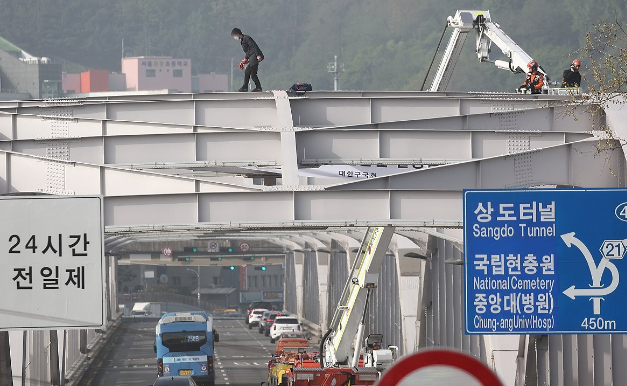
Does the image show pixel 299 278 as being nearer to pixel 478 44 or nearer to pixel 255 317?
pixel 255 317

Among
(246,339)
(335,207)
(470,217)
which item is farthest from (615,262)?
(246,339)

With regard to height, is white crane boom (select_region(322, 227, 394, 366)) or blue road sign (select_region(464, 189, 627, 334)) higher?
blue road sign (select_region(464, 189, 627, 334))

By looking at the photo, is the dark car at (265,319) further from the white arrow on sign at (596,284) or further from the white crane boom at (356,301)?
the white arrow on sign at (596,284)

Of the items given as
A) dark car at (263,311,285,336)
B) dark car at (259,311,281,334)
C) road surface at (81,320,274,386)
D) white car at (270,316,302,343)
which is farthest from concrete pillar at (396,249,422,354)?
dark car at (259,311,281,334)

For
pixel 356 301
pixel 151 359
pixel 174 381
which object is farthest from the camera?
pixel 151 359

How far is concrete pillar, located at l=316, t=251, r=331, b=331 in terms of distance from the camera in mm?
79812

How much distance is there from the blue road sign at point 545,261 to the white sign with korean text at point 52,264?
4.58 m

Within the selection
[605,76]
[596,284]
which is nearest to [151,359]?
[605,76]

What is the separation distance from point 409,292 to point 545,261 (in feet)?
127

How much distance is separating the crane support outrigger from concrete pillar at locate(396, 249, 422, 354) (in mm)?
7744

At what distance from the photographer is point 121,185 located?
2470 centimetres

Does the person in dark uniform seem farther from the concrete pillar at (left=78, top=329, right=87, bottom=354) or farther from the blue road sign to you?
the concrete pillar at (left=78, top=329, right=87, bottom=354)

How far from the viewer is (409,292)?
53.7 meters

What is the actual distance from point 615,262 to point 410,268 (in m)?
39.3
